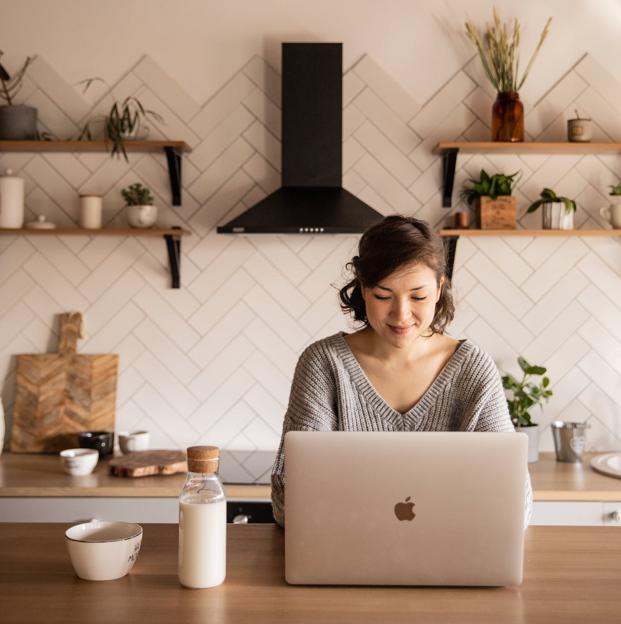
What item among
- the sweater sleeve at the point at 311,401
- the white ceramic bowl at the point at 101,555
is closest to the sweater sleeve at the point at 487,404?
the sweater sleeve at the point at 311,401

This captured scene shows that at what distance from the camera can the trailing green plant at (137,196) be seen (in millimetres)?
3041

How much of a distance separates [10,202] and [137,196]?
0.49 meters

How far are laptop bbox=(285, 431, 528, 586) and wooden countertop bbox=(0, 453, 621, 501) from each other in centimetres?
136

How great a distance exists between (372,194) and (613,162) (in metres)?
0.97

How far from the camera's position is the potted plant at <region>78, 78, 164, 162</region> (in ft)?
9.93

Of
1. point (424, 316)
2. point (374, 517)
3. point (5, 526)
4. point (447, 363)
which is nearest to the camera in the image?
point (374, 517)

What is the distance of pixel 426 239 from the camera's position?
1792mm

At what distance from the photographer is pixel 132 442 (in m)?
2.93

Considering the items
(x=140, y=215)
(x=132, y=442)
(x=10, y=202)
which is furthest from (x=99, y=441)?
(x=10, y=202)

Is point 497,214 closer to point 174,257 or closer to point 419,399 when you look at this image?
point 174,257

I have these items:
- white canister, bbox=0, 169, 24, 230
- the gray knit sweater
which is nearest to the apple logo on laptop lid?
the gray knit sweater

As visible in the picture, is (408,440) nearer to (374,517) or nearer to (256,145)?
(374,517)

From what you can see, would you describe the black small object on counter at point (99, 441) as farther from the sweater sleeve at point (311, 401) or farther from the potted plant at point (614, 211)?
the potted plant at point (614, 211)

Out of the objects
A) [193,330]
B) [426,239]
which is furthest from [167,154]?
[426,239]
